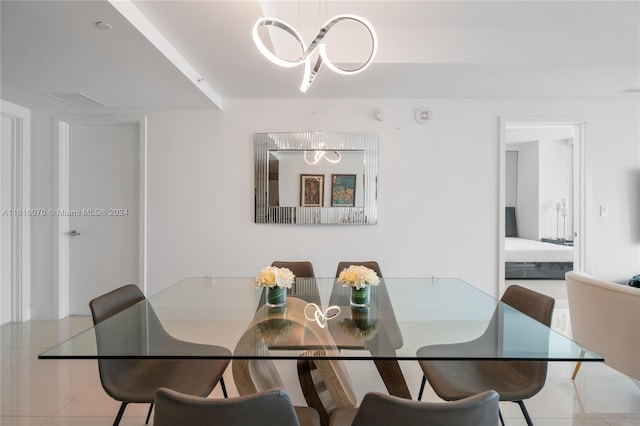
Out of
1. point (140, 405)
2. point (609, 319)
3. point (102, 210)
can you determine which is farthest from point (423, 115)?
point (102, 210)

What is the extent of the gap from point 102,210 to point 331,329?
3.35m

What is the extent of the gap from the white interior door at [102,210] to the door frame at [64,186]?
6cm

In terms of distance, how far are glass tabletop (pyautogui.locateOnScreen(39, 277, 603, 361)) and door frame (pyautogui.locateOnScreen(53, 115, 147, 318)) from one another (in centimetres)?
165

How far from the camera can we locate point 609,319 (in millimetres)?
2006

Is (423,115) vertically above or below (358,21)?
above

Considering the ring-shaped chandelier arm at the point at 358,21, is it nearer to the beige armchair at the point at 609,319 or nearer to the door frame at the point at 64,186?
the beige armchair at the point at 609,319

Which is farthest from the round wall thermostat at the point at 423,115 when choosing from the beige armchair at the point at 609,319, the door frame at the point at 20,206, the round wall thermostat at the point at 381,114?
the door frame at the point at 20,206

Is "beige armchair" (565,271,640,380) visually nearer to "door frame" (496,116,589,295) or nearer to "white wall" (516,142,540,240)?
"door frame" (496,116,589,295)

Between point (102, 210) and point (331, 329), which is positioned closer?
point (331, 329)

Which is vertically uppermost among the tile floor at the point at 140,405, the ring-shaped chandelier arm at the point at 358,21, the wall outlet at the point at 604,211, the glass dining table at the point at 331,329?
the ring-shaped chandelier arm at the point at 358,21

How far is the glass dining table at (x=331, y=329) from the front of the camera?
125 cm

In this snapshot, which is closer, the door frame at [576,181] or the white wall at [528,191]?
the door frame at [576,181]

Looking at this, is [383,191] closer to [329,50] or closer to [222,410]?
[329,50]

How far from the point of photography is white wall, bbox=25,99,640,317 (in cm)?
350
